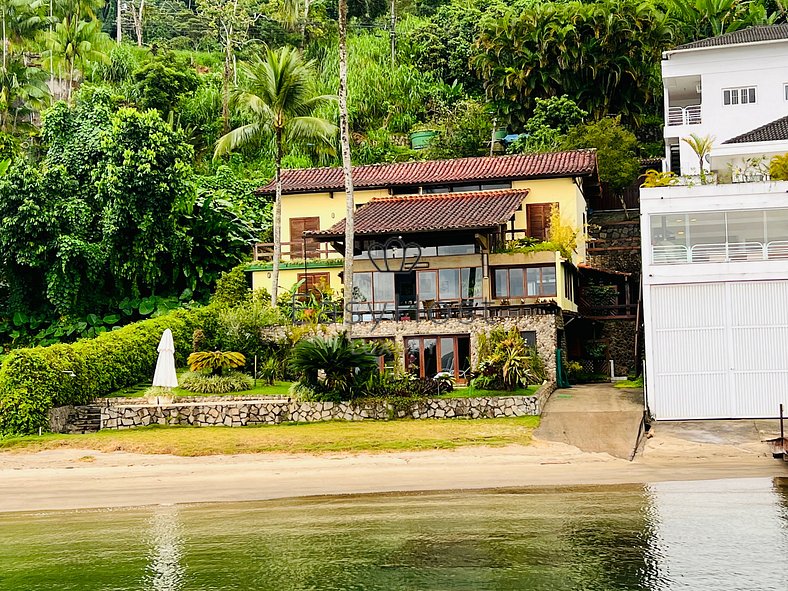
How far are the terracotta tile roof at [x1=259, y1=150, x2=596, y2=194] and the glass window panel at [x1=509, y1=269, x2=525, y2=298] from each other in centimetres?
594

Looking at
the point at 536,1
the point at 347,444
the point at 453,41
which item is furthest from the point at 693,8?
the point at 347,444

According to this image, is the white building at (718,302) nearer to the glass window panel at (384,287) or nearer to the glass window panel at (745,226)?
the glass window panel at (745,226)

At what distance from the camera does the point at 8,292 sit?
157 ft

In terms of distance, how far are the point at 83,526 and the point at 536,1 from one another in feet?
181

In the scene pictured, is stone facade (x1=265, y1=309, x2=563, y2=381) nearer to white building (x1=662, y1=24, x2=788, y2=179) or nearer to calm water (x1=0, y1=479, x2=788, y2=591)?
calm water (x1=0, y1=479, x2=788, y2=591)

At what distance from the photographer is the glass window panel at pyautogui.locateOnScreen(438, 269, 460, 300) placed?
131 ft

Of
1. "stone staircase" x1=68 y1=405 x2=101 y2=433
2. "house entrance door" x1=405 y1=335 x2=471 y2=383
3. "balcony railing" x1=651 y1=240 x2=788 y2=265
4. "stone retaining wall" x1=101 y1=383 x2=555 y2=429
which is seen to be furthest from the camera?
"house entrance door" x1=405 y1=335 x2=471 y2=383

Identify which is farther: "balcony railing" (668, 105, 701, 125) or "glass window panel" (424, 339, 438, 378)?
"balcony railing" (668, 105, 701, 125)

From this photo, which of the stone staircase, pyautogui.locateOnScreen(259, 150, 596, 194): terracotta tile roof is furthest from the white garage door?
the stone staircase

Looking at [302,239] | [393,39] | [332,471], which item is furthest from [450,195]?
[393,39]

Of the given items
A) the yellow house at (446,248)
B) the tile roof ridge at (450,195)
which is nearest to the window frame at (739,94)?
the yellow house at (446,248)

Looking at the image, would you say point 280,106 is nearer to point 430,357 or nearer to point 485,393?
point 430,357

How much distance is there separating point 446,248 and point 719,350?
11919 millimetres

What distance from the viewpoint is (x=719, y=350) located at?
31438 millimetres
